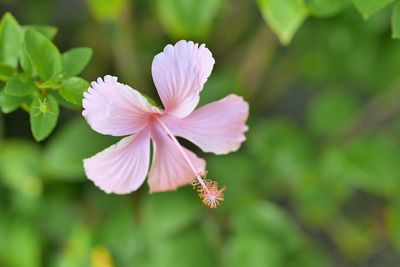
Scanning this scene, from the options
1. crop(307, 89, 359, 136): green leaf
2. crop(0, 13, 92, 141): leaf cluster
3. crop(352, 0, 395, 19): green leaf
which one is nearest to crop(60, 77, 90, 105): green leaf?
crop(0, 13, 92, 141): leaf cluster

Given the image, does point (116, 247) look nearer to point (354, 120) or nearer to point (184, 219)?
point (184, 219)

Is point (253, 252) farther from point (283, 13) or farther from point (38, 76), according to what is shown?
point (38, 76)

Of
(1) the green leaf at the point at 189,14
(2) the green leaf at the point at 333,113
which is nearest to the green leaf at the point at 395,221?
(2) the green leaf at the point at 333,113

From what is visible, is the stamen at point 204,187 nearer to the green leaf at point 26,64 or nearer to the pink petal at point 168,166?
the pink petal at point 168,166

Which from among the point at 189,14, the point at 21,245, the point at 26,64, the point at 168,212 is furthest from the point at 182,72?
the point at 21,245

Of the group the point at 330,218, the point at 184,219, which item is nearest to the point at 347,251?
the point at 330,218

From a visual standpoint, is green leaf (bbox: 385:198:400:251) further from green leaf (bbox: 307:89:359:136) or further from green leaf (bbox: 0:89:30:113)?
green leaf (bbox: 0:89:30:113)
